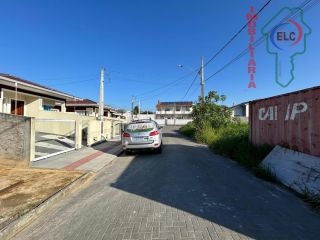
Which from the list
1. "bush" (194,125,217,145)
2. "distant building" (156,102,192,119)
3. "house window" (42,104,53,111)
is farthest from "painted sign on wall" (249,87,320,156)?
"distant building" (156,102,192,119)

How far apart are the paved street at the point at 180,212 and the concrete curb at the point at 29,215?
146mm

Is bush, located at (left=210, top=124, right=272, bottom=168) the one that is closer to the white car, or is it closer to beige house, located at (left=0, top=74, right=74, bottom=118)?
the white car

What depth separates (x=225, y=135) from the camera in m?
15.3

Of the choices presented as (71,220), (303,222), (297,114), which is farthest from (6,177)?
(297,114)

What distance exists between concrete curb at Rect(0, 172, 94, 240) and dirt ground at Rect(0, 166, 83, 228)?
0.12m

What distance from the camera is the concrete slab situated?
5.54 m

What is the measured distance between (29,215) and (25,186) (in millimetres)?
1998

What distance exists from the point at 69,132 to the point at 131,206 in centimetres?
1532

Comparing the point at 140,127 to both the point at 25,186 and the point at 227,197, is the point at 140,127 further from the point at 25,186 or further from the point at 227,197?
the point at 227,197

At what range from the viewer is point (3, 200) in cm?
522

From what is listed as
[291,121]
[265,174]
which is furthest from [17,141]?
[291,121]

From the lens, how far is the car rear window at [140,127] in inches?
467

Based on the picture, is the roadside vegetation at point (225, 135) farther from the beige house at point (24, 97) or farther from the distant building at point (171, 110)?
the distant building at point (171, 110)

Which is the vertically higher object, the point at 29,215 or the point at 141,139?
the point at 141,139
